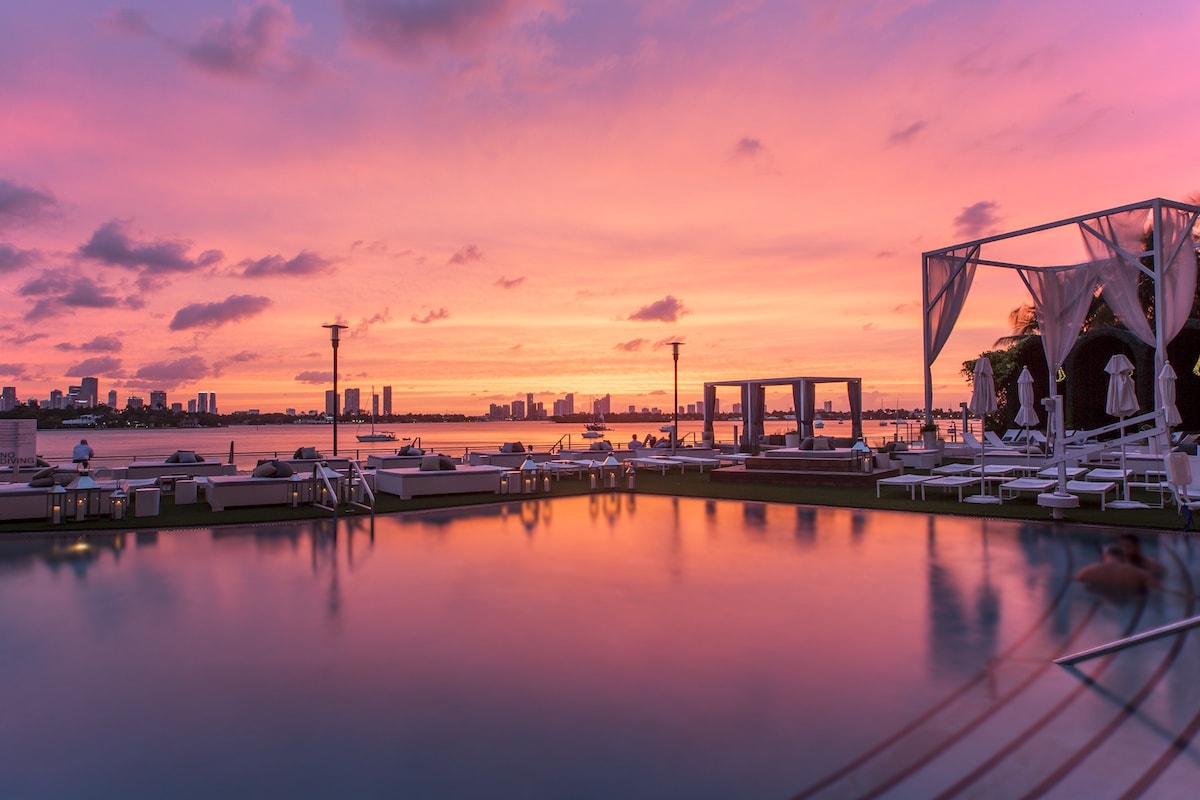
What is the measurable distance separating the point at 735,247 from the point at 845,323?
11.1m

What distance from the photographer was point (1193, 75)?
1183cm

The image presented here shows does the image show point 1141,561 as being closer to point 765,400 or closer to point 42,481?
point 42,481

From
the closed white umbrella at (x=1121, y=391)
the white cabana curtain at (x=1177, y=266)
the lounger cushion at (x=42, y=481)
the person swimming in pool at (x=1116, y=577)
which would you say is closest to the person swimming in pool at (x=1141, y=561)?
the person swimming in pool at (x=1116, y=577)

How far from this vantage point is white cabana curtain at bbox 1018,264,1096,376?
55.9ft

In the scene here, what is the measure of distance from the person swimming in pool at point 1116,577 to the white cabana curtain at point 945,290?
40.8ft

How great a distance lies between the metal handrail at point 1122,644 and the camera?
3814mm

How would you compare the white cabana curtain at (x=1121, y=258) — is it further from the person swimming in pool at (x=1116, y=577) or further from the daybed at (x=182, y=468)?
the daybed at (x=182, y=468)

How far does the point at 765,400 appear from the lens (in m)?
27.5

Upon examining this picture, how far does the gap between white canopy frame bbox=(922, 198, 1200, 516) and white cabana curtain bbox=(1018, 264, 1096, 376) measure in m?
0.03

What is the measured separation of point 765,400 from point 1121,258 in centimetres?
1426

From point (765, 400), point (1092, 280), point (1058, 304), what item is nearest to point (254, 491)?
point (1092, 280)

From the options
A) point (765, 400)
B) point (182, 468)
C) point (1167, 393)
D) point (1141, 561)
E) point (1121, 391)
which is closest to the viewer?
point (1141, 561)

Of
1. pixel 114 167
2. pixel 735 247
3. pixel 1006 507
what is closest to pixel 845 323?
pixel 735 247

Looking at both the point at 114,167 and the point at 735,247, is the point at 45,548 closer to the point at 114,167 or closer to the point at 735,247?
the point at 114,167
